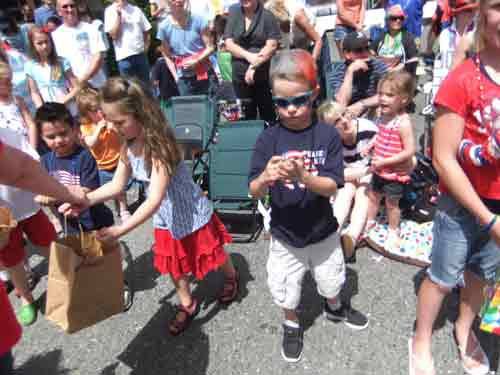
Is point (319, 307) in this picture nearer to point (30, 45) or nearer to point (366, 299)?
point (366, 299)

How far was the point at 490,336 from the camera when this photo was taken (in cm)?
244

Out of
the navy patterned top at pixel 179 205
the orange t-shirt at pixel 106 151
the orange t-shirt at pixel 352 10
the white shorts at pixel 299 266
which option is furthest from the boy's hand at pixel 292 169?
the orange t-shirt at pixel 352 10

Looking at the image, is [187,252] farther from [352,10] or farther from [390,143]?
[352,10]

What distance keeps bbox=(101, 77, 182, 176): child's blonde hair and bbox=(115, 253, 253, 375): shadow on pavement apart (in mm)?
1141

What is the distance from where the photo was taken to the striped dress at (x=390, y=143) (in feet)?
10.1

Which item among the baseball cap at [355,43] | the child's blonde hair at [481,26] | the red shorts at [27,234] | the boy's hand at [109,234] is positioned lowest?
the red shorts at [27,234]

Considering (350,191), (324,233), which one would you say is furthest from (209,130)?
(324,233)

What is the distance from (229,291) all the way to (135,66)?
3.67 metres

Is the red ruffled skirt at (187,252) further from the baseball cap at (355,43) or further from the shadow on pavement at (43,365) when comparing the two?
the baseball cap at (355,43)

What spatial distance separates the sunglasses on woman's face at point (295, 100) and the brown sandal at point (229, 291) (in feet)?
4.91

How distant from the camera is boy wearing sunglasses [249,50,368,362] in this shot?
2016mm

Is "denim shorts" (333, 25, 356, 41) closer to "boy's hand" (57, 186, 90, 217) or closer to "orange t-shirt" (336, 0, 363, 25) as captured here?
"orange t-shirt" (336, 0, 363, 25)

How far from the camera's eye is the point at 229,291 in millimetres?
3008

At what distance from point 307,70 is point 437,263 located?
115 cm
